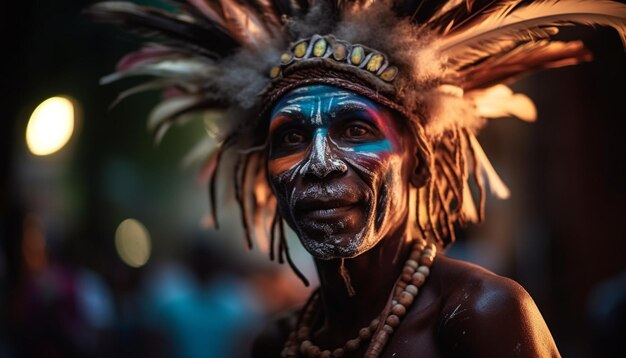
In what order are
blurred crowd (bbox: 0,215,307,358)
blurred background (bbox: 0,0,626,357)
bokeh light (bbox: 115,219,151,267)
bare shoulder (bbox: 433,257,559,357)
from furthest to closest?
bokeh light (bbox: 115,219,151,267) → blurred background (bbox: 0,0,626,357) → blurred crowd (bbox: 0,215,307,358) → bare shoulder (bbox: 433,257,559,357)

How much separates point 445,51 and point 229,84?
896 millimetres

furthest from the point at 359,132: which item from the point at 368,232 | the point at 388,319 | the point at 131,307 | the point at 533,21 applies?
the point at 131,307

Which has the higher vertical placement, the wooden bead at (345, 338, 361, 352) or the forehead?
the forehead

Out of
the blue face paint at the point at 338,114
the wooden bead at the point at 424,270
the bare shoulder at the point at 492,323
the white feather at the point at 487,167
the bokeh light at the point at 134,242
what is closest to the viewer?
the bare shoulder at the point at 492,323

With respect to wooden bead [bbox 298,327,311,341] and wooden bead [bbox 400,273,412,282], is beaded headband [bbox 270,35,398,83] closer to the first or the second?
wooden bead [bbox 400,273,412,282]

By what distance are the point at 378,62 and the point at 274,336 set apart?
1286mm

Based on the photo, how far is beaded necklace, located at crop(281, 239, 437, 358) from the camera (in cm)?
258

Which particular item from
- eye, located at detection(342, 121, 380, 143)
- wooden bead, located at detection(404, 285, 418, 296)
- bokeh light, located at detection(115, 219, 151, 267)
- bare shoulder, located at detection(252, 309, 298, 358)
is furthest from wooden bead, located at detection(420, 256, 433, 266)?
bokeh light, located at detection(115, 219, 151, 267)

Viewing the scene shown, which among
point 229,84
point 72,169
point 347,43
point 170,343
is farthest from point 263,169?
point 72,169

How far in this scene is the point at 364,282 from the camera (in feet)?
9.04

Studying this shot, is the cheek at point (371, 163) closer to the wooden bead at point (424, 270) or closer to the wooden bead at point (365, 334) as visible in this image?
the wooden bead at point (424, 270)

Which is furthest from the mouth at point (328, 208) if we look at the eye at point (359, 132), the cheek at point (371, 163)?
the eye at point (359, 132)

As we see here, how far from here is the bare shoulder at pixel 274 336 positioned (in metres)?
3.15

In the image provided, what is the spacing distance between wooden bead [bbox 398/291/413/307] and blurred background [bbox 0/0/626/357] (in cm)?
120
